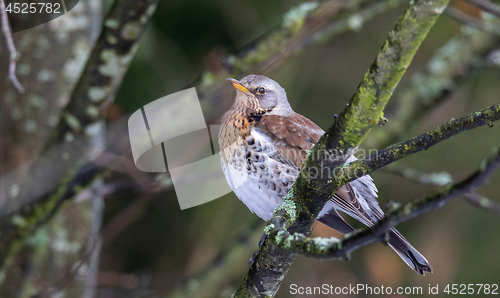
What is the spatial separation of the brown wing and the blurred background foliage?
6.45 ft

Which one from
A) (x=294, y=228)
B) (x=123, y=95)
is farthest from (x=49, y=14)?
(x=294, y=228)

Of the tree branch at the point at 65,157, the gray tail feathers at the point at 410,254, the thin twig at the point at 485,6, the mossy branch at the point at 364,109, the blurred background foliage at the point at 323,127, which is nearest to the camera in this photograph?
the mossy branch at the point at 364,109

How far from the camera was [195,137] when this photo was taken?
3.28 m

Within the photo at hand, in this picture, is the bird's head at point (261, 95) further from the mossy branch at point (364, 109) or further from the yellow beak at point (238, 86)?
the mossy branch at point (364, 109)

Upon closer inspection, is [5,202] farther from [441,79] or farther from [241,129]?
[441,79]

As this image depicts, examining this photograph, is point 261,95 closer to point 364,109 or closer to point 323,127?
point 364,109

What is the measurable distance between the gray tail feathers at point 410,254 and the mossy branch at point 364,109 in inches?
32.6

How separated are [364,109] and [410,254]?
4.29 ft

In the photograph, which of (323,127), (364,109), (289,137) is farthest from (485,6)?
(323,127)

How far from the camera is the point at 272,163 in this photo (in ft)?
6.95

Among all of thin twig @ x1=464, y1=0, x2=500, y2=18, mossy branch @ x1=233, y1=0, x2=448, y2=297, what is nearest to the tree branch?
mossy branch @ x1=233, y1=0, x2=448, y2=297

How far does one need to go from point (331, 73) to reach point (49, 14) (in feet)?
9.58

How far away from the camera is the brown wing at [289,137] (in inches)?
84.1

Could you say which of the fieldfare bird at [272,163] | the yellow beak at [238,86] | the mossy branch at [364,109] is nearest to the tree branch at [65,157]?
the yellow beak at [238,86]
